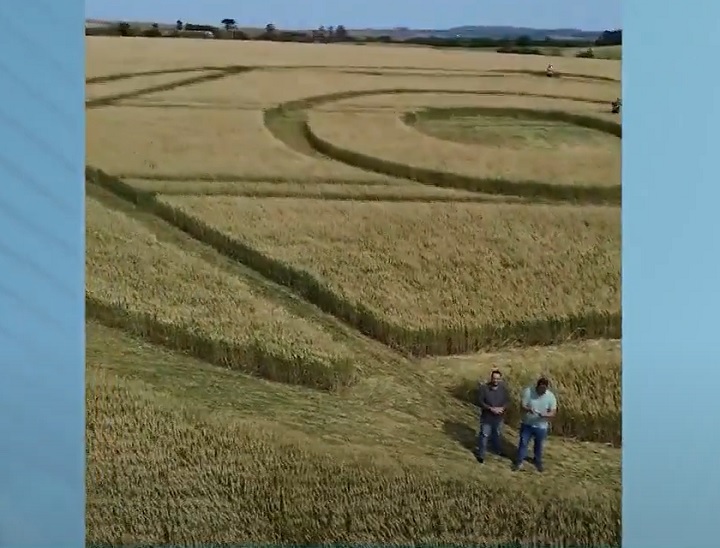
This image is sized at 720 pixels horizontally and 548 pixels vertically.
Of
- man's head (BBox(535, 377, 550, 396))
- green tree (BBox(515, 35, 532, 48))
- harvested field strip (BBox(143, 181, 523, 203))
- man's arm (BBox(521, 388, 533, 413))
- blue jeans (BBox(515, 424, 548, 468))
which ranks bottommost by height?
blue jeans (BBox(515, 424, 548, 468))

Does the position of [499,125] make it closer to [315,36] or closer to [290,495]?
[315,36]

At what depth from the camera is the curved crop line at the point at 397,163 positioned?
3.26 m

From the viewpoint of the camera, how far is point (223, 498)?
3.07 metres

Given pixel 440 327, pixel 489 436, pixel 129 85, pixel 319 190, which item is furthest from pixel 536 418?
pixel 129 85

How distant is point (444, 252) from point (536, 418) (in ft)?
2.33

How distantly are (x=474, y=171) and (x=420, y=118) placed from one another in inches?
11.8

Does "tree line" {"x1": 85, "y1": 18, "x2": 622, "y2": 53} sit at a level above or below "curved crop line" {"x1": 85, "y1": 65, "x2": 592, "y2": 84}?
above

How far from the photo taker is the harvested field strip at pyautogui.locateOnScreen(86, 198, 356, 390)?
10.3ft

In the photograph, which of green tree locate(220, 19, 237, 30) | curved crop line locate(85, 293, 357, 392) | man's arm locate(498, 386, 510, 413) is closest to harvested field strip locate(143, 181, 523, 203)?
curved crop line locate(85, 293, 357, 392)

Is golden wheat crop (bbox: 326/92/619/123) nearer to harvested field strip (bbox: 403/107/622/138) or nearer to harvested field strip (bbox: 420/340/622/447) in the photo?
harvested field strip (bbox: 403/107/622/138)

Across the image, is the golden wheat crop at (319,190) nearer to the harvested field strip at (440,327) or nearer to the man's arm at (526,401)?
the harvested field strip at (440,327)
